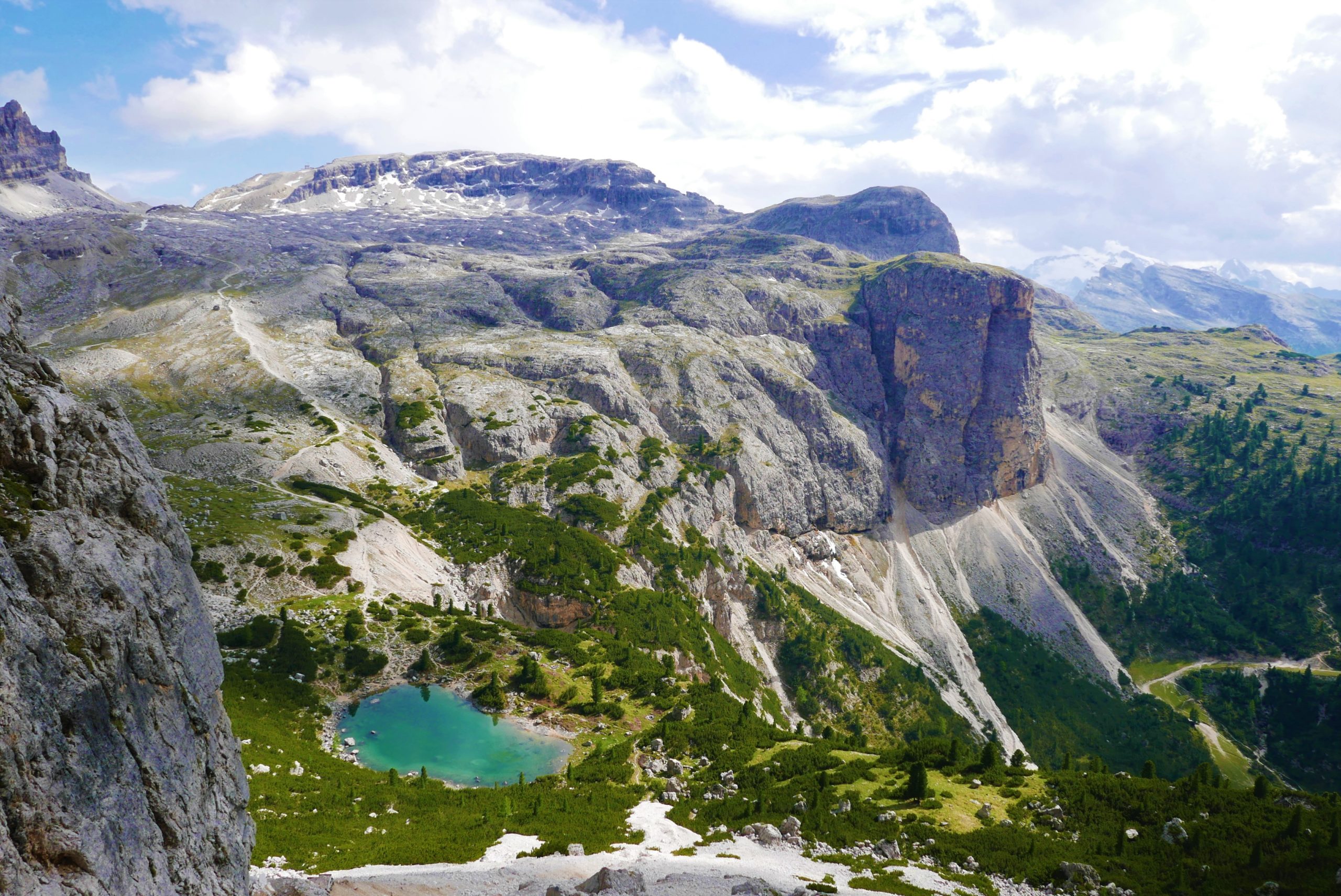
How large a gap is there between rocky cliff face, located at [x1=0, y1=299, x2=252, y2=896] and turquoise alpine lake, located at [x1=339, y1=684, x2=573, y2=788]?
3051cm

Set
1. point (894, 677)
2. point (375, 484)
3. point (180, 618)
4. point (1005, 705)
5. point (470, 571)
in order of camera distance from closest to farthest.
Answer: point (180, 618) → point (470, 571) → point (375, 484) → point (894, 677) → point (1005, 705)

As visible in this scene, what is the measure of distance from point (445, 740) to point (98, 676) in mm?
43649

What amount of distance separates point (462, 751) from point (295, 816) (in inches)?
782

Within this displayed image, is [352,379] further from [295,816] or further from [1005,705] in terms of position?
[1005,705]

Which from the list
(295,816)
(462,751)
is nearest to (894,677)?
(462,751)

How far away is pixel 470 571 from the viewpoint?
9656 centimetres

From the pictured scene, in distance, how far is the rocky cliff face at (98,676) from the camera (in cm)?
1514

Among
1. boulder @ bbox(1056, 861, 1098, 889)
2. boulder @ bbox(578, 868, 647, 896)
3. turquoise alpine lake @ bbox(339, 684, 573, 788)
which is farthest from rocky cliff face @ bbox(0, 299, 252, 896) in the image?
boulder @ bbox(1056, 861, 1098, 889)

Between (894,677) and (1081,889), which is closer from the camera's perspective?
(1081,889)

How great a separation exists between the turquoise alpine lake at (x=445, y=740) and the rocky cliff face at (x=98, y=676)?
3051 centimetres

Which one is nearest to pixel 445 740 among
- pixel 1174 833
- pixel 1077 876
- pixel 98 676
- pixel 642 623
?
pixel 98 676

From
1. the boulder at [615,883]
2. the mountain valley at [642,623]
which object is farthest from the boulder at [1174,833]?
the boulder at [615,883]

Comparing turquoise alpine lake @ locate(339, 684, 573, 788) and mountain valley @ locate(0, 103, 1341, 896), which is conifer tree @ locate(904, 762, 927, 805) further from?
turquoise alpine lake @ locate(339, 684, 573, 788)

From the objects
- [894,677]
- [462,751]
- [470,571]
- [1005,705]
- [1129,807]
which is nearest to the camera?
[1129,807]
